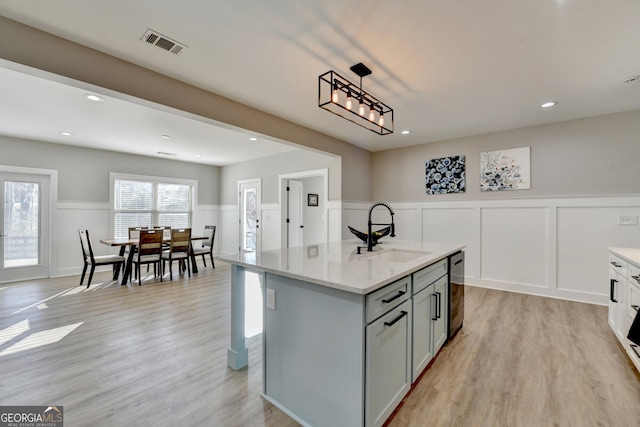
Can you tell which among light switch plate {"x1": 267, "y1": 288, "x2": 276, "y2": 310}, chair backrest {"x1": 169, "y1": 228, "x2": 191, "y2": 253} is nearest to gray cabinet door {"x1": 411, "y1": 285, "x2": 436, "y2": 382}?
light switch plate {"x1": 267, "y1": 288, "x2": 276, "y2": 310}

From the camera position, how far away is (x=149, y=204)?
21.3ft

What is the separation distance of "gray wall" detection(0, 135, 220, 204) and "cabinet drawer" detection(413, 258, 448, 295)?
6.61 meters

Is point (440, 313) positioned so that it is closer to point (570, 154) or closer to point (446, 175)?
point (446, 175)

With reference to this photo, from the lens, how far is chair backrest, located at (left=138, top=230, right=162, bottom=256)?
4.74 meters

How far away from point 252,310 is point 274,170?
3.65 metres

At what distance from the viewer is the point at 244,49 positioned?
2238mm

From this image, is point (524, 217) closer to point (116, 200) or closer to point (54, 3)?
point (54, 3)

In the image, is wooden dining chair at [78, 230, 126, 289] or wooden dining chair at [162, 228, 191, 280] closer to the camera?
wooden dining chair at [78, 230, 126, 289]

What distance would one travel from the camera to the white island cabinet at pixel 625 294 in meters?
2.06

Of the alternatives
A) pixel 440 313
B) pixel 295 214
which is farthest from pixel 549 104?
pixel 295 214

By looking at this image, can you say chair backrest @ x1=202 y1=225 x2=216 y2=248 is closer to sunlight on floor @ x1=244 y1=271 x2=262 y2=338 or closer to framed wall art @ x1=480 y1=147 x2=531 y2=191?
sunlight on floor @ x1=244 y1=271 x2=262 y2=338

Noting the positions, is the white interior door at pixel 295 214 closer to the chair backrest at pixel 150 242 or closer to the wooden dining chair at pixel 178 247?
the wooden dining chair at pixel 178 247

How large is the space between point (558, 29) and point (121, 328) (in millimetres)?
4672

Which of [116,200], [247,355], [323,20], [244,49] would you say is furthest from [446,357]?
[116,200]
